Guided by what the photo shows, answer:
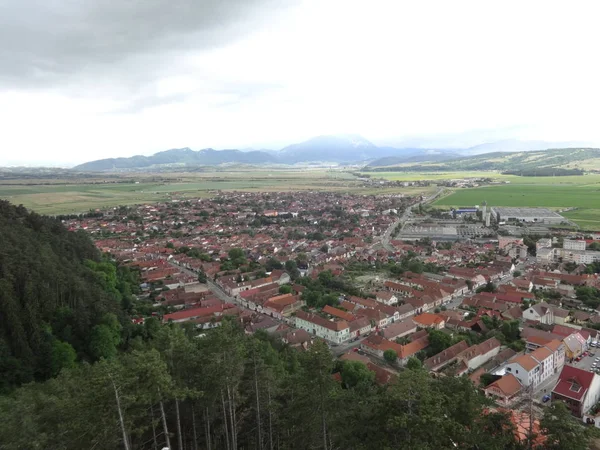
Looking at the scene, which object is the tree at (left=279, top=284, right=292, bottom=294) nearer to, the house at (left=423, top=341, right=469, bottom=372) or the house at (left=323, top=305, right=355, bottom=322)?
the house at (left=323, top=305, right=355, bottom=322)

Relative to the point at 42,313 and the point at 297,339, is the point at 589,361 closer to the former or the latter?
the point at 297,339

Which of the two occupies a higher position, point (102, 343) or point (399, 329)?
point (102, 343)

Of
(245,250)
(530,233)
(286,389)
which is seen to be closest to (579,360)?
(286,389)

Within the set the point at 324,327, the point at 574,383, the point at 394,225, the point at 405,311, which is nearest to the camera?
the point at 574,383

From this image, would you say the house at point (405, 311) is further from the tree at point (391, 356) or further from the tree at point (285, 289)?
the tree at point (285, 289)

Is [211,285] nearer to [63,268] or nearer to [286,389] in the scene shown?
[63,268]

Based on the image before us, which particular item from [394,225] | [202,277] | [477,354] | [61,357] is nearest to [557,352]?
[477,354]
